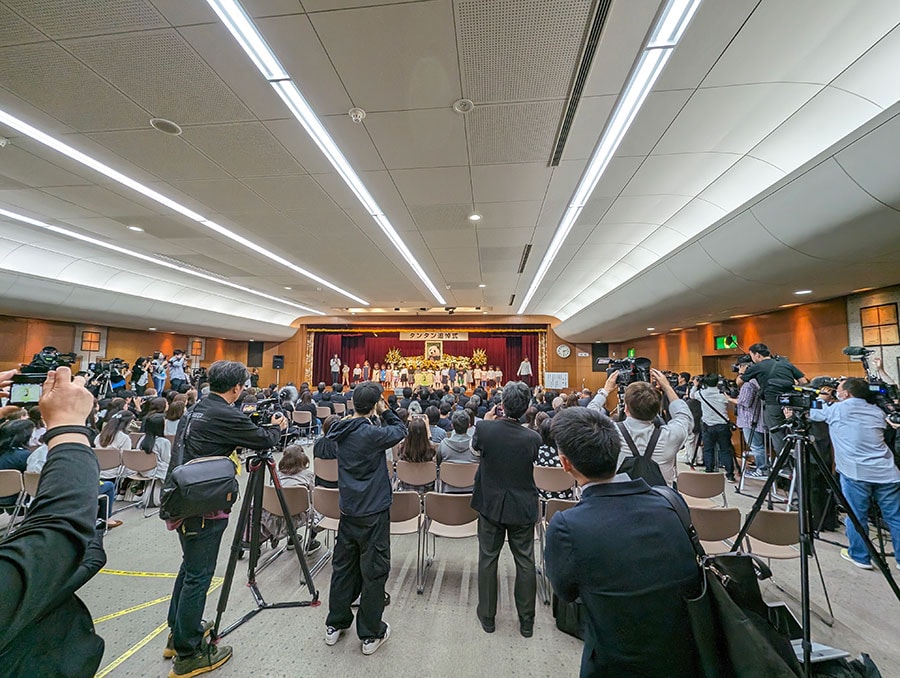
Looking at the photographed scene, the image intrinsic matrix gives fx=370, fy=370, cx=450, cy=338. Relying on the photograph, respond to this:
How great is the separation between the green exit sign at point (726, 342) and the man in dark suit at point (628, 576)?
9.84 m

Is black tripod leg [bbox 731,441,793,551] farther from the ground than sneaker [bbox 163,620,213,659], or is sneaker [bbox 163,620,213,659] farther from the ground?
black tripod leg [bbox 731,441,793,551]

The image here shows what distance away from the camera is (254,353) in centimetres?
1884

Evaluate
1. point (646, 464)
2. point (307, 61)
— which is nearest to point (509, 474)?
point (646, 464)

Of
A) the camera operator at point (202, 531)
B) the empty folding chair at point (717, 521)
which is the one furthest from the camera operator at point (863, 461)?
the camera operator at point (202, 531)

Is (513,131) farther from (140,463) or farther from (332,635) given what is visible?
(140,463)

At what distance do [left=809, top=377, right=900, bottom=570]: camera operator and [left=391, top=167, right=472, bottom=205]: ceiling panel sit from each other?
14.9 feet

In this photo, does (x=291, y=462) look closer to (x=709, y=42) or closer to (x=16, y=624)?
(x=16, y=624)

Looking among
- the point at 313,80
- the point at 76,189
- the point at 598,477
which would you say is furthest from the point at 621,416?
the point at 76,189

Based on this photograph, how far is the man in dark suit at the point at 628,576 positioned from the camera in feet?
3.67

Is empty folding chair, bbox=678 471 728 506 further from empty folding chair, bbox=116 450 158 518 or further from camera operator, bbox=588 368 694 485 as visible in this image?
empty folding chair, bbox=116 450 158 518

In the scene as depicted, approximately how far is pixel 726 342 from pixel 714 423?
4.72m

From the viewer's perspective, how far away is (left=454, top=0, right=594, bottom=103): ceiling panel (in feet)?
7.93

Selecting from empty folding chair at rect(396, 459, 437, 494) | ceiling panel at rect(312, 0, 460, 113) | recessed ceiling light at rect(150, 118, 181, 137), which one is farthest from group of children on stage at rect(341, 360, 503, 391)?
ceiling panel at rect(312, 0, 460, 113)

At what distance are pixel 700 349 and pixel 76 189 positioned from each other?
45.8 ft
